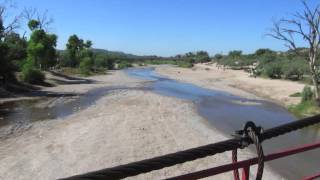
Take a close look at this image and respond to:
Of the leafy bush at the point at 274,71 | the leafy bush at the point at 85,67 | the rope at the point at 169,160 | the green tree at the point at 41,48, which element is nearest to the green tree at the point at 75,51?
the leafy bush at the point at 85,67

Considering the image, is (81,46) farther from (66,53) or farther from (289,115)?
(289,115)

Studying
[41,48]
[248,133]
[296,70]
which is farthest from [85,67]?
[248,133]

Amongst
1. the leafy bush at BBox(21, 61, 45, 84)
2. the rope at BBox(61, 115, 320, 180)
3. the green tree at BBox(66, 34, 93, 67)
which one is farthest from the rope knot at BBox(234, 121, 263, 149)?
the green tree at BBox(66, 34, 93, 67)

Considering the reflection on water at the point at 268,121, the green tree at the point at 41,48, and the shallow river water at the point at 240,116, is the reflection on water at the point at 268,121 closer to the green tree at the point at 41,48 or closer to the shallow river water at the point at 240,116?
the shallow river water at the point at 240,116

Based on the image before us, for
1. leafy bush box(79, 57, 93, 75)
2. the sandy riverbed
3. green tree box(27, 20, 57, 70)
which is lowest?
leafy bush box(79, 57, 93, 75)

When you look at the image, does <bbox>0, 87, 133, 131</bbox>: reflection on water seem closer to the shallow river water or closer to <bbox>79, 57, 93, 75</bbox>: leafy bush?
the shallow river water

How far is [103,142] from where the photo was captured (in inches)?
802

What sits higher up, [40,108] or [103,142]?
[103,142]

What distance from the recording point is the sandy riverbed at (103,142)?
52.7 ft

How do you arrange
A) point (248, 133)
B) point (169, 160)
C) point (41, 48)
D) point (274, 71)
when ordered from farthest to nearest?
1. point (274, 71)
2. point (41, 48)
3. point (248, 133)
4. point (169, 160)

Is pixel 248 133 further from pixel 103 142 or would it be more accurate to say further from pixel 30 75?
pixel 30 75

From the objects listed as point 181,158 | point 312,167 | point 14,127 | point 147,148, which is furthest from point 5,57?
point 181,158

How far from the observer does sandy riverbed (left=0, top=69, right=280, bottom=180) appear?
16.1 m

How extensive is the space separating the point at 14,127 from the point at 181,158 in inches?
968
